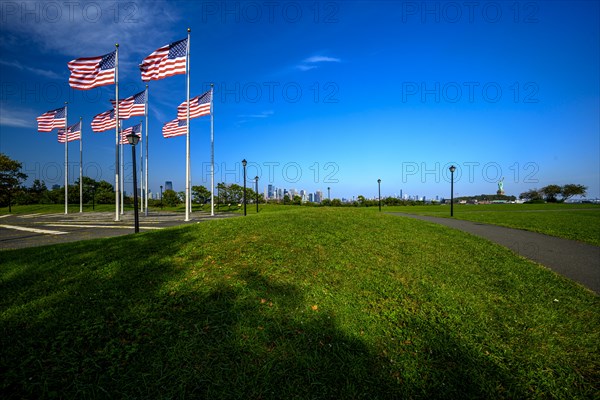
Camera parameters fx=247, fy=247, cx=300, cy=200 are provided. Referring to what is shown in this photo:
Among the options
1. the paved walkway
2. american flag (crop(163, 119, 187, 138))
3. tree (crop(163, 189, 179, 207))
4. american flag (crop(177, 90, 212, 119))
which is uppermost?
american flag (crop(177, 90, 212, 119))

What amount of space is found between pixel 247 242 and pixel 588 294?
749cm

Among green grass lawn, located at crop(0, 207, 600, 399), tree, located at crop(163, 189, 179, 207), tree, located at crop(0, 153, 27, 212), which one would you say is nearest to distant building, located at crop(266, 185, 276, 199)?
tree, located at crop(163, 189, 179, 207)

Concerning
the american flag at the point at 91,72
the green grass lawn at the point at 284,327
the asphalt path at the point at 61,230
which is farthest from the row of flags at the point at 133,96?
the green grass lawn at the point at 284,327

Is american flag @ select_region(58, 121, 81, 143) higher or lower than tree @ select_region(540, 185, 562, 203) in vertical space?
higher

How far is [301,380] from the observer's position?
2.72 metres

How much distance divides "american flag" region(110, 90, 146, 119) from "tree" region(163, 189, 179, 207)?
32.1 m

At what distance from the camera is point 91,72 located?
Result: 15336 millimetres

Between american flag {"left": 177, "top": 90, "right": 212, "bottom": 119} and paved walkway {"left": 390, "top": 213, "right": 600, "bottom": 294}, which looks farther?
american flag {"left": 177, "top": 90, "right": 212, "bottom": 119}

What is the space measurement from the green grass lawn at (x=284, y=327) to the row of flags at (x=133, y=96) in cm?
1238

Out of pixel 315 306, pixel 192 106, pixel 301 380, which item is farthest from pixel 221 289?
pixel 192 106

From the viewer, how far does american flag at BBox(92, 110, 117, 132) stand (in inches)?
760

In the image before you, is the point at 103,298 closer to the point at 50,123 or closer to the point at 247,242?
the point at 247,242

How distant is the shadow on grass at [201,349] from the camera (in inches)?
103

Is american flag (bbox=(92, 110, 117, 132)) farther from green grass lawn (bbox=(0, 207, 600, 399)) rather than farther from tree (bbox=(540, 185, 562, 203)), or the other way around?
tree (bbox=(540, 185, 562, 203))
